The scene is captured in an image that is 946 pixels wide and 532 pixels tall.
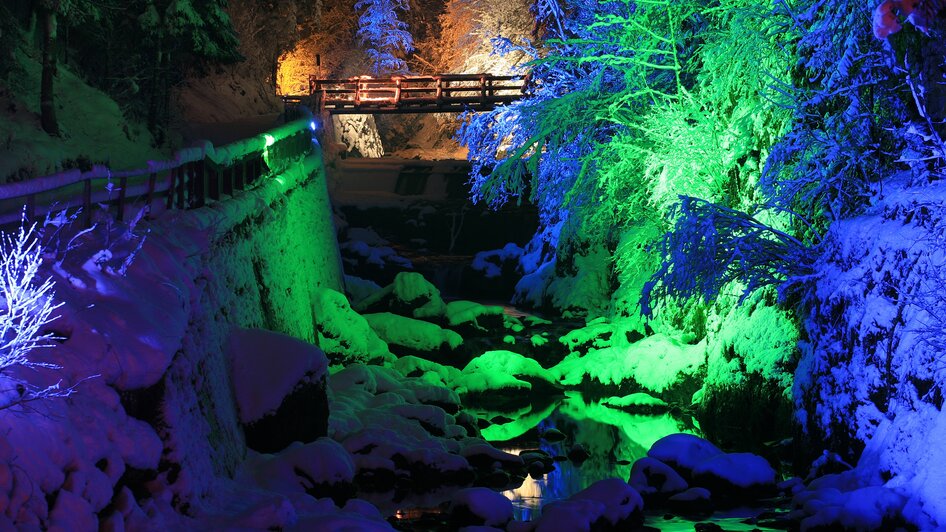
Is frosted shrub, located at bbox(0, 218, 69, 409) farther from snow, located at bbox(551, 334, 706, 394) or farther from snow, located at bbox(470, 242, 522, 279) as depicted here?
snow, located at bbox(470, 242, 522, 279)

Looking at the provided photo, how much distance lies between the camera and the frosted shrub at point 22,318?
6410mm

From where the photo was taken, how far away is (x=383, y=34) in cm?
4675

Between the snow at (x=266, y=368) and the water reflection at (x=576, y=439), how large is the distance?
9.26ft

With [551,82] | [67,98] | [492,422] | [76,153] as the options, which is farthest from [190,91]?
[492,422]

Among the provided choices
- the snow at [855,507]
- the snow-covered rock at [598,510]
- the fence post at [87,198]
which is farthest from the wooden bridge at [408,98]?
the fence post at [87,198]

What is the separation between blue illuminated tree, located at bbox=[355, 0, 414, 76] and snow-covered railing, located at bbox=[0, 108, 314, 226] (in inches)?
978

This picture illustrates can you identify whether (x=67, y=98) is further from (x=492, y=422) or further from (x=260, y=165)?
(x=492, y=422)

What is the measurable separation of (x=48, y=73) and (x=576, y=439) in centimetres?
1251

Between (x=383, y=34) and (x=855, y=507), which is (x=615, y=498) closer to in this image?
(x=855, y=507)

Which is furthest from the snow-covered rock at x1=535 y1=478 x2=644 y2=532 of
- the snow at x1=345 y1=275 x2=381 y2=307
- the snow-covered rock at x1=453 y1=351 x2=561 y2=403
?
the snow at x1=345 y1=275 x2=381 y2=307

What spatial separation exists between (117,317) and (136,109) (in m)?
19.5

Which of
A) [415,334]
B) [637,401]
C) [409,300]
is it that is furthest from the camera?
[409,300]

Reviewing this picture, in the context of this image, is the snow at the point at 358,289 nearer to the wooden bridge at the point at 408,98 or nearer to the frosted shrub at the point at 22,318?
the wooden bridge at the point at 408,98

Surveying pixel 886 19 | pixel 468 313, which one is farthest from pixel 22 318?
pixel 468 313
